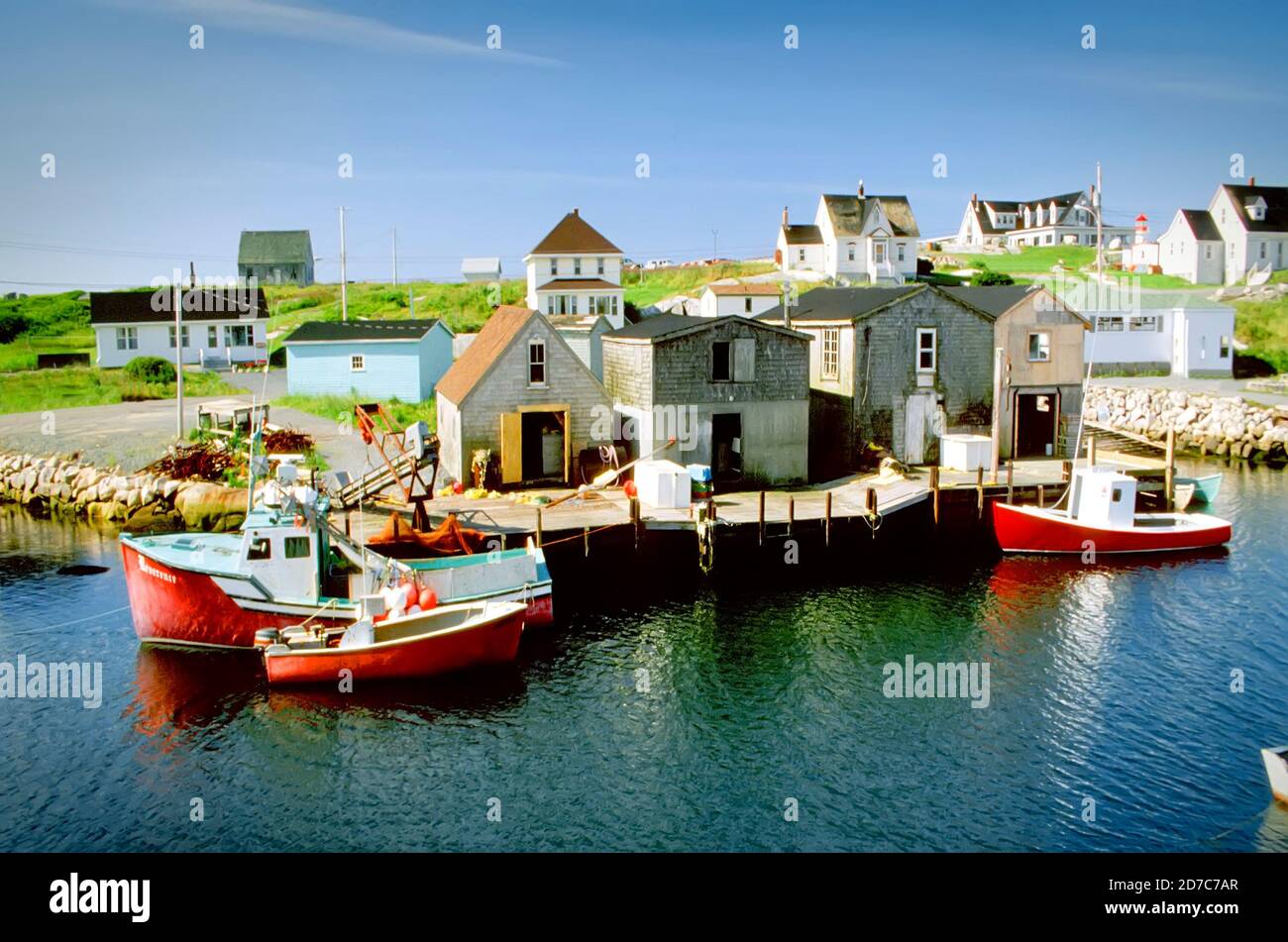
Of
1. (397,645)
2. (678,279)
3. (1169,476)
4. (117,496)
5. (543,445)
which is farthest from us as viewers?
(678,279)

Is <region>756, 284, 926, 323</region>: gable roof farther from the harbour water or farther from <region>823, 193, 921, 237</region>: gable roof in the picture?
<region>823, 193, 921, 237</region>: gable roof

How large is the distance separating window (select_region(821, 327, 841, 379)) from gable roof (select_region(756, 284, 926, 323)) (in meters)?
0.49

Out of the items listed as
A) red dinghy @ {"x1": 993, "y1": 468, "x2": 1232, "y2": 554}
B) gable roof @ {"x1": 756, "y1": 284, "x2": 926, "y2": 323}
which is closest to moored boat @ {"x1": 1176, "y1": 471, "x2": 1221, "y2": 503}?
red dinghy @ {"x1": 993, "y1": 468, "x2": 1232, "y2": 554}

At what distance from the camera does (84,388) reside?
60.4 meters

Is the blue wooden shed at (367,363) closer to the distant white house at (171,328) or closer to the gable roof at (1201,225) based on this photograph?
the distant white house at (171,328)

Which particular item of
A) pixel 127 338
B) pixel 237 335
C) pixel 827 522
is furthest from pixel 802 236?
pixel 827 522

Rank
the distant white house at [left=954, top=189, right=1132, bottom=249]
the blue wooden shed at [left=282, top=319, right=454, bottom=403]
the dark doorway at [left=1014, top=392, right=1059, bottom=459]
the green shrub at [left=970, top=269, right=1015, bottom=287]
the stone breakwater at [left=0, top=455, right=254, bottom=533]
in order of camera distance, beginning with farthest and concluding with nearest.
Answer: the distant white house at [left=954, top=189, right=1132, bottom=249] → the green shrub at [left=970, top=269, right=1015, bottom=287] → the blue wooden shed at [left=282, top=319, right=454, bottom=403] → the dark doorway at [left=1014, top=392, right=1059, bottom=459] → the stone breakwater at [left=0, top=455, right=254, bottom=533]

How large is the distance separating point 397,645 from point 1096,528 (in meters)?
23.1

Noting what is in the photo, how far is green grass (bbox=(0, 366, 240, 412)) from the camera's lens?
2240 inches

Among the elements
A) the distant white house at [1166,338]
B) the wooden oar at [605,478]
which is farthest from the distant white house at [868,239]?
the wooden oar at [605,478]

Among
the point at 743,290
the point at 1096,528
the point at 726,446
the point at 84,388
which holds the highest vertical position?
the point at 743,290

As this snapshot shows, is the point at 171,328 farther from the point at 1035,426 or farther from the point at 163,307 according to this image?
the point at 1035,426

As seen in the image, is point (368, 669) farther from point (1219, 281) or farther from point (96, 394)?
point (1219, 281)

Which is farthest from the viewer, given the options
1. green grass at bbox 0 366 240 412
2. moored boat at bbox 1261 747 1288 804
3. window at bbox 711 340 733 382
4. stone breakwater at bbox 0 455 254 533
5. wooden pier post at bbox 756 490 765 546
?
green grass at bbox 0 366 240 412
